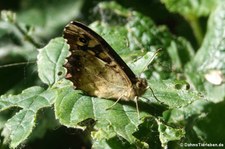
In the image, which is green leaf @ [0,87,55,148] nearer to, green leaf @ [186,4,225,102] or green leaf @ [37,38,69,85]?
green leaf @ [37,38,69,85]

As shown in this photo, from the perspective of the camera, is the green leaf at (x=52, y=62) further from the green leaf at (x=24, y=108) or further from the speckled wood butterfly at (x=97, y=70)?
the speckled wood butterfly at (x=97, y=70)

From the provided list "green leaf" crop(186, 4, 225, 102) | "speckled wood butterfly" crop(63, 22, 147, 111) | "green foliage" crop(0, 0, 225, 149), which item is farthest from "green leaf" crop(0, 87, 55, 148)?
"green leaf" crop(186, 4, 225, 102)

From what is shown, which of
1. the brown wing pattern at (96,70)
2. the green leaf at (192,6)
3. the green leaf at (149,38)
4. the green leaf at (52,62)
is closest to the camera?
the brown wing pattern at (96,70)

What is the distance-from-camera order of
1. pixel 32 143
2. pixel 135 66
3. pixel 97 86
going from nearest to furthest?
1. pixel 97 86
2. pixel 135 66
3. pixel 32 143

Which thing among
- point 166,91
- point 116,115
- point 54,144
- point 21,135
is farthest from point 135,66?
point 54,144

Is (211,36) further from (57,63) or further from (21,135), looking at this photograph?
(21,135)

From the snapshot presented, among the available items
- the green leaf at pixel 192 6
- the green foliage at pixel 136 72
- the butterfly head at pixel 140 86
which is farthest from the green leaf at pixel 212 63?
the butterfly head at pixel 140 86
